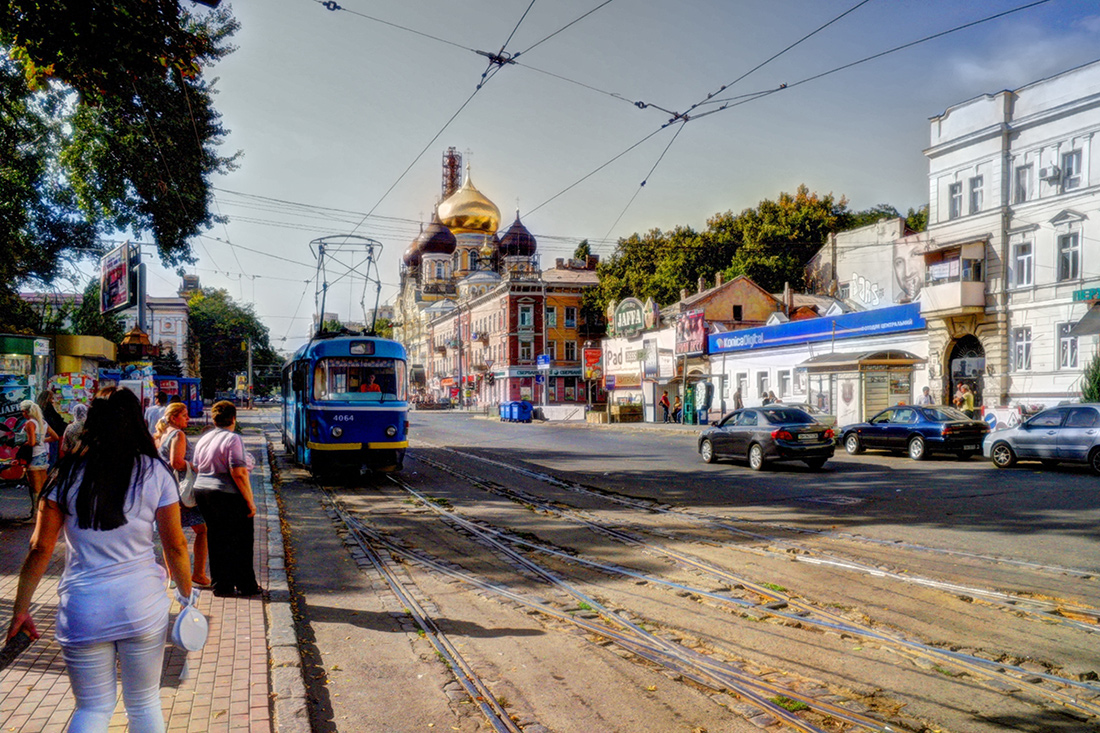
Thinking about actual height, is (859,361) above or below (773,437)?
above

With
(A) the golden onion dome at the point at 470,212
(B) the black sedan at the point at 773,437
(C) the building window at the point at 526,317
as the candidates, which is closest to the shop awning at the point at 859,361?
(B) the black sedan at the point at 773,437

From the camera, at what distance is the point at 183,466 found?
28.2ft

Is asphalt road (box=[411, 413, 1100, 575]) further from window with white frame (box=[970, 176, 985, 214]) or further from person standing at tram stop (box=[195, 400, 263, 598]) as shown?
window with white frame (box=[970, 176, 985, 214])

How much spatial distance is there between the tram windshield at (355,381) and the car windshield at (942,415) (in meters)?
13.9

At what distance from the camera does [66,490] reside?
3346 millimetres

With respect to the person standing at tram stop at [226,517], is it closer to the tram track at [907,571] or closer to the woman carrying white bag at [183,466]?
the woman carrying white bag at [183,466]

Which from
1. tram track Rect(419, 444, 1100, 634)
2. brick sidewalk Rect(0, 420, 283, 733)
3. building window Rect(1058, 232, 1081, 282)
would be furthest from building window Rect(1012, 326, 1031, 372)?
brick sidewalk Rect(0, 420, 283, 733)

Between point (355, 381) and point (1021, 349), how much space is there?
25.0 metres

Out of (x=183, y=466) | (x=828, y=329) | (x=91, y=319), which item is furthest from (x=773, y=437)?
(x=91, y=319)

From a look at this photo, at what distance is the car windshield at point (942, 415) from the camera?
70.2 ft

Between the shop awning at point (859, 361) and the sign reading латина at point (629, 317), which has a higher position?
the sign reading латина at point (629, 317)

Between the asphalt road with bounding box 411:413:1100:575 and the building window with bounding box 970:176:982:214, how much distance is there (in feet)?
45.5

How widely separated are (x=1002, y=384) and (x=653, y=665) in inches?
1158

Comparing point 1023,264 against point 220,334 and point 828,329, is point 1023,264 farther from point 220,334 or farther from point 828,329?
point 220,334
